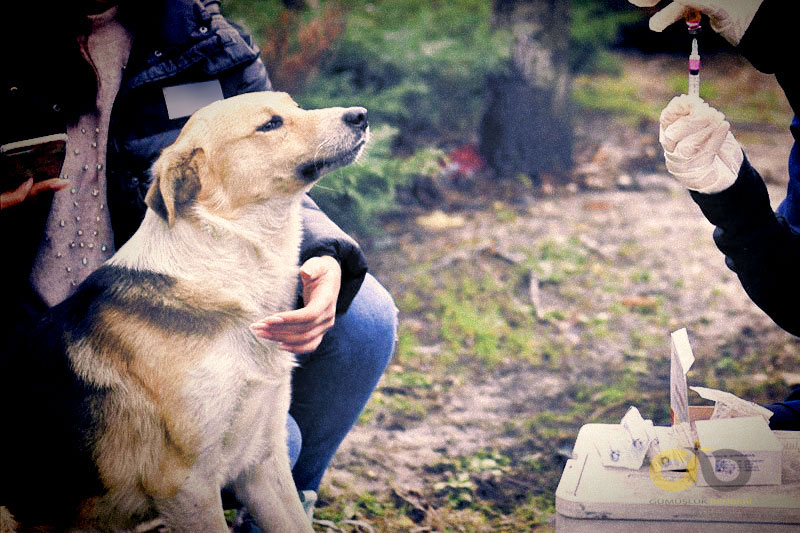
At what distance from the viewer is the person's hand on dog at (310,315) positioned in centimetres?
178

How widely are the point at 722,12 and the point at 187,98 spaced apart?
4.28ft

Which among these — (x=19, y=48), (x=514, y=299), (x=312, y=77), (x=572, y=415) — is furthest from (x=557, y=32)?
(x=19, y=48)

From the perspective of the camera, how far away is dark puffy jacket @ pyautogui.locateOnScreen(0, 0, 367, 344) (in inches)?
67.3

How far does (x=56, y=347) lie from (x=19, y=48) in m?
0.66

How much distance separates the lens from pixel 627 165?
19.2 ft

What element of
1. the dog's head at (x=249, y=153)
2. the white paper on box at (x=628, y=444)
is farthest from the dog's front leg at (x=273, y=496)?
the white paper on box at (x=628, y=444)

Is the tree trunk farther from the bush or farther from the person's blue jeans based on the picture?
the person's blue jeans

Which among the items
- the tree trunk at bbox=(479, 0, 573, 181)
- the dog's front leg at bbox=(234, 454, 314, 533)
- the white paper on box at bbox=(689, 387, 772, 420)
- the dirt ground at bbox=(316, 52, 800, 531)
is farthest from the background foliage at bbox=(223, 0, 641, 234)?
the white paper on box at bbox=(689, 387, 772, 420)

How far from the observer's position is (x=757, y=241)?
2.07 m

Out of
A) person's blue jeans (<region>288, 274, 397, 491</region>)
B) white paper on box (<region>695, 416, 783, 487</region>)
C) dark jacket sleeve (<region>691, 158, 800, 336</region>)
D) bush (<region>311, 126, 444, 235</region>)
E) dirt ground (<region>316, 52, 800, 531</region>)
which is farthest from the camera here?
bush (<region>311, 126, 444, 235</region>)

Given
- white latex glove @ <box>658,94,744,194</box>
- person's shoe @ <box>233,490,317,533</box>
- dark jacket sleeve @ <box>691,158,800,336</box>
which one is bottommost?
person's shoe @ <box>233,490,317,533</box>

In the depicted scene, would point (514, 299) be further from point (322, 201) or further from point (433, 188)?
point (322, 201)

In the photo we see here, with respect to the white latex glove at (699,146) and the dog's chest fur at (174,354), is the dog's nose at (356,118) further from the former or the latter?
the white latex glove at (699,146)

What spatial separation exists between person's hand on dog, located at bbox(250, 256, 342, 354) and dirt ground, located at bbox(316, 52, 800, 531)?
2.97 ft
